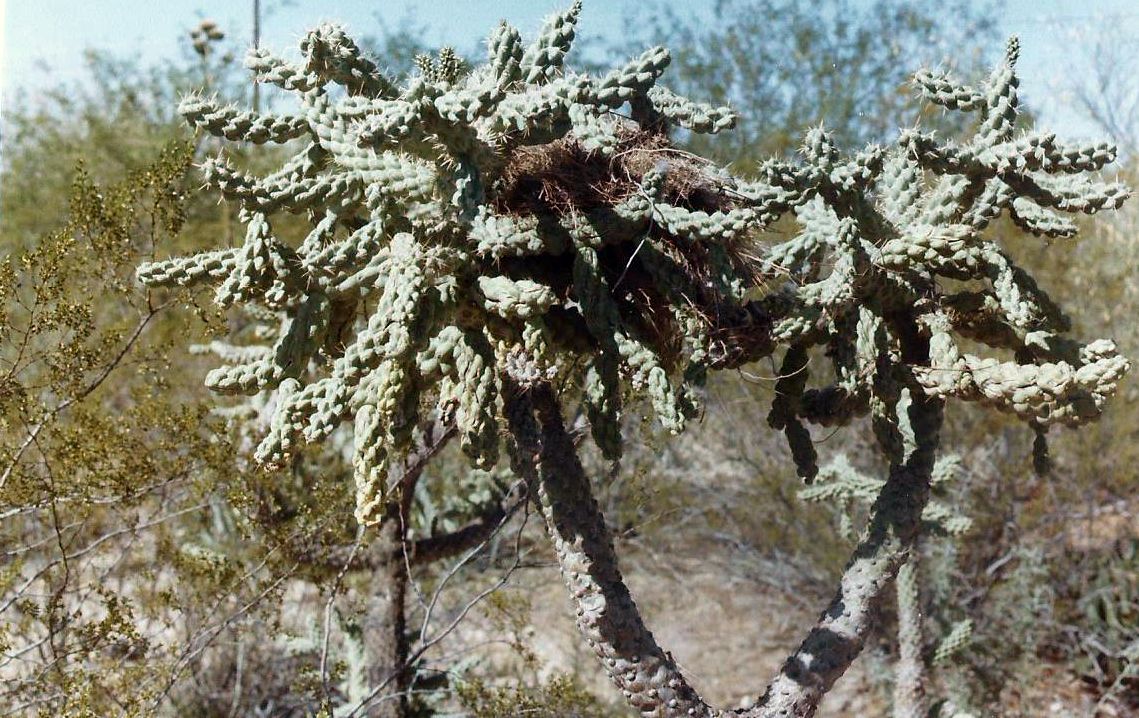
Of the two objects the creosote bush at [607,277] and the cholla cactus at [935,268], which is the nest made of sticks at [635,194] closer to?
the creosote bush at [607,277]

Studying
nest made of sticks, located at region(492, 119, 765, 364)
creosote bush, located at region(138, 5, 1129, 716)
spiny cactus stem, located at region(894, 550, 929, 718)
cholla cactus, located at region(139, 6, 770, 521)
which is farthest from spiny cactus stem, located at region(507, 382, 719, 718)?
spiny cactus stem, located at region(894, 550, 929, 718)

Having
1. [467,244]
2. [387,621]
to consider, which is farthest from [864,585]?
Answer: [387,621]

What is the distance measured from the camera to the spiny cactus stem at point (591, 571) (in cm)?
223

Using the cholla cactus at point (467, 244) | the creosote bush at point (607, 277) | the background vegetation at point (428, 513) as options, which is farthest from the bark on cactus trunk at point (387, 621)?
the cholla cactus at point (467, 244)

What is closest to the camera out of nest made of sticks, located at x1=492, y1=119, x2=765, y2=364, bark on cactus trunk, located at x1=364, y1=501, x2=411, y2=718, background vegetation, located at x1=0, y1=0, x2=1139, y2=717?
nest made of sticks, located at x1=492, y1=119, x2=765, y2=364

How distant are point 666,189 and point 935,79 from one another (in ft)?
2.43

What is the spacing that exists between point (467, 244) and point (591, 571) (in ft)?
2.44

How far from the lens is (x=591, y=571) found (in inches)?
88.0

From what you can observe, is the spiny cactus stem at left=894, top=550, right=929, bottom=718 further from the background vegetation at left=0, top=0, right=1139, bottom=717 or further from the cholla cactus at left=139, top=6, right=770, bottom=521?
the cholla cactus at left=139, top=6, right=770, bottom=521

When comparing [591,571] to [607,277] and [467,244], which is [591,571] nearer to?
[607,277]

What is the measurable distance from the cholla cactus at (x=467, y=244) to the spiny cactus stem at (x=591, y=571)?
169mm

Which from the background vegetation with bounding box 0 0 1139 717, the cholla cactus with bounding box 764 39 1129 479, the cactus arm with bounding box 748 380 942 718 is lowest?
the cactus arm with bounding box 748 380 942 718

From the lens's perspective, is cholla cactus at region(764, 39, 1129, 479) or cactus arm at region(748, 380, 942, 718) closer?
cholla cactus at region(764, 39, 1129, 479)

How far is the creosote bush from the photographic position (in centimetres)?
197
